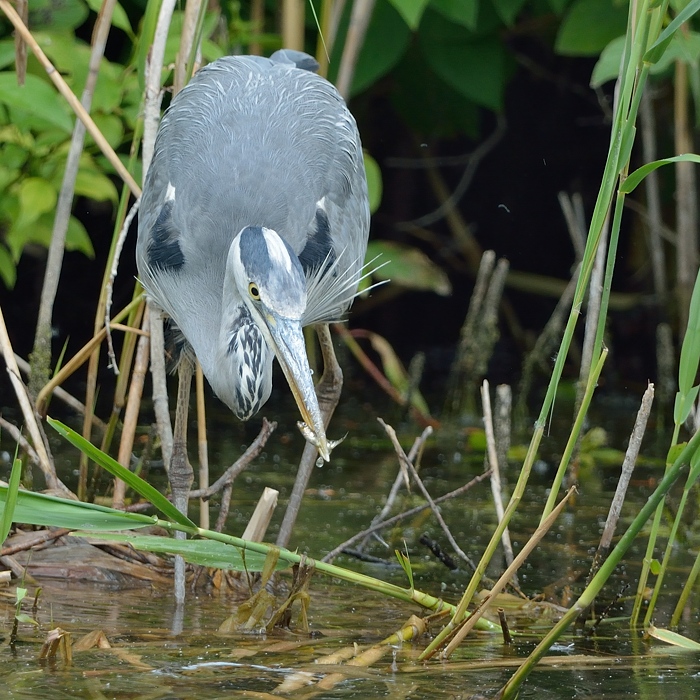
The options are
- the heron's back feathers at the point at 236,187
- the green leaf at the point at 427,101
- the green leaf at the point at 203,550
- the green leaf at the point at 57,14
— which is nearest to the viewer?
the green leaf at the point at 203,550

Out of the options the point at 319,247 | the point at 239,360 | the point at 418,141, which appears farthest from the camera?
the point at 418,141

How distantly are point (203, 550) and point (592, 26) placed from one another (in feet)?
11.2

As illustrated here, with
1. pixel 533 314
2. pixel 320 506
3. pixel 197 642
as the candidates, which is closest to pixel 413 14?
pixel 320 506

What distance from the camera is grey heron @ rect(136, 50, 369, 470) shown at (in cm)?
278

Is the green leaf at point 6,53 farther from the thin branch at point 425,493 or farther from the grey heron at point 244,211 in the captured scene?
the thin branch at point 425,493

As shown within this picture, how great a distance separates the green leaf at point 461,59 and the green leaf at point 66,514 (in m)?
3.59

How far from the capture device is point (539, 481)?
13.8 feet

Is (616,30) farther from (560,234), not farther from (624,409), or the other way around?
(560,234)

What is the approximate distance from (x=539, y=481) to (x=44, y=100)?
7.08ft

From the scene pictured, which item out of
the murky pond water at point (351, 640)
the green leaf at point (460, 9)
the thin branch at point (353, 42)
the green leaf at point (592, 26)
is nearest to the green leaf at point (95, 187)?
the thin branch at point (353, 42)

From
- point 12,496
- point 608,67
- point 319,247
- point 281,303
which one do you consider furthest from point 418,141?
point 12,496

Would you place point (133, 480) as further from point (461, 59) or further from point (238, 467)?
point (461, 59)

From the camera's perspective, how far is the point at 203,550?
2199 mm

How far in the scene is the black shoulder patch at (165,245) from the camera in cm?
312
